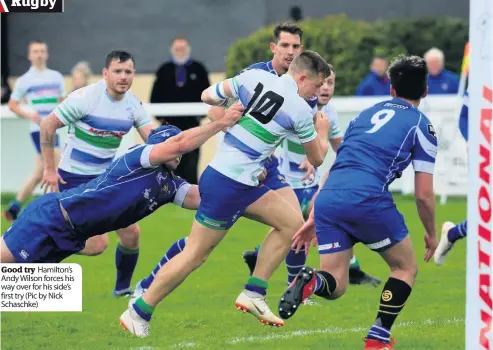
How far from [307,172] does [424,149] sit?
9.39 ft

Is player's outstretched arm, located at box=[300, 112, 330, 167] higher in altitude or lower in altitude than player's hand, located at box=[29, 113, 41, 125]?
higher

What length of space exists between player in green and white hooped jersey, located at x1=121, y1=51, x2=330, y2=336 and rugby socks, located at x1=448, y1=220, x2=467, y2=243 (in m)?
2.12

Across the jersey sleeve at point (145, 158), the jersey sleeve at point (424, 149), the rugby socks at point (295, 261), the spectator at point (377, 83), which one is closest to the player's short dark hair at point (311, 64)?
A: the jersey sleeve at point (424, 149)

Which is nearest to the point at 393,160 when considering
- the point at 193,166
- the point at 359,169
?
the point at 359,169

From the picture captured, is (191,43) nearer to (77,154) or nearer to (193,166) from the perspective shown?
(193,166)

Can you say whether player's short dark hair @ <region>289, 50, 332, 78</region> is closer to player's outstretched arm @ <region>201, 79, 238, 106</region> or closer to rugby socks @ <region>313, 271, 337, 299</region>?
player's outstretched arm @ <region>201, 79, 238, 106</region>

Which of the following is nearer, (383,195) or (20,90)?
(383,195)

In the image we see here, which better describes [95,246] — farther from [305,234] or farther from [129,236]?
[305,234]

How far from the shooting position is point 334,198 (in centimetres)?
825

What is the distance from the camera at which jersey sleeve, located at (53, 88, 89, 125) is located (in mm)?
10820

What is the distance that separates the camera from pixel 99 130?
11.0 metres

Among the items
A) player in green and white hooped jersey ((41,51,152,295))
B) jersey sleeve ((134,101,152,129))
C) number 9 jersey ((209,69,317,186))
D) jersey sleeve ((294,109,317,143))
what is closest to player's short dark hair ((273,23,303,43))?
player in green and white hooped jersey ((41,51,152,295))

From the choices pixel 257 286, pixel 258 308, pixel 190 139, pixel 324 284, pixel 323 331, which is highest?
pixel 190 139
